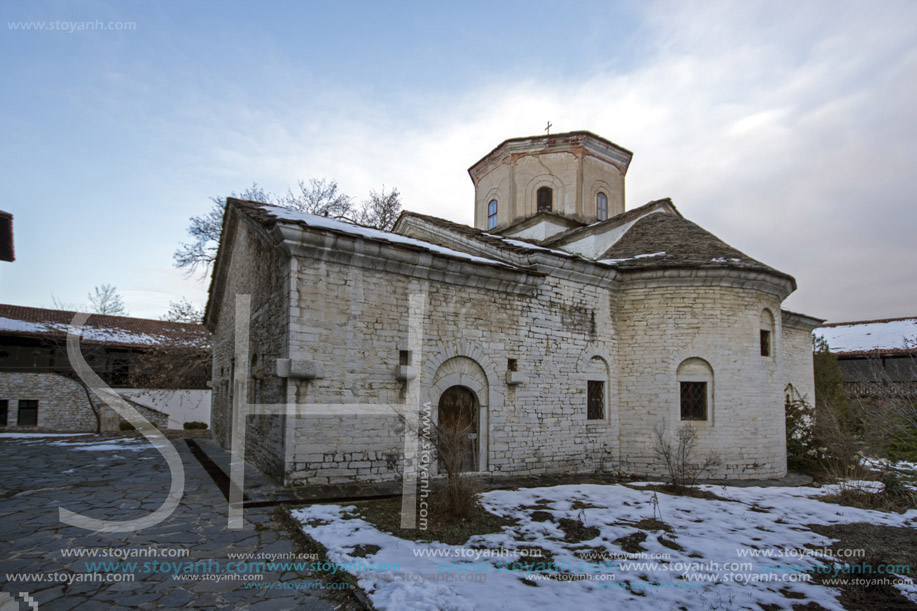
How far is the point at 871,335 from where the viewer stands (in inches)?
947

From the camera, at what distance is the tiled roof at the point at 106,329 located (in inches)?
730

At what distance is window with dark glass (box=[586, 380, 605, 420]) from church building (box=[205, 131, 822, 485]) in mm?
34

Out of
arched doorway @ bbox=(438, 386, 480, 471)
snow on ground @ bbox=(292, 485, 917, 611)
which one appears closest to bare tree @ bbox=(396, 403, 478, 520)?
snow on ground @ bbox=(292, 485, 917, 611)

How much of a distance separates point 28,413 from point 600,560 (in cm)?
2271

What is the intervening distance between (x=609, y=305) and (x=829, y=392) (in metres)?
11.2

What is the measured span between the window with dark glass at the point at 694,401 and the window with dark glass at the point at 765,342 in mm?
1856

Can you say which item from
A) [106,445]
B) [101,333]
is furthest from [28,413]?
[106,445]

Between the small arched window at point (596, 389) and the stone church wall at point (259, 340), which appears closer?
the stone church wall at point (259, 340)

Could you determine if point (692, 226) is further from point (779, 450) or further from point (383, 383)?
point (383, 383)

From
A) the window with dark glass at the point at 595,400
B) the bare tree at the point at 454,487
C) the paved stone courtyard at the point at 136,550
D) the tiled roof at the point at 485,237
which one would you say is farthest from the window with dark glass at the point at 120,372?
the bare tree at the point at 454,487

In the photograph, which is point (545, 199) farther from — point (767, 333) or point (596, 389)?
point (767, 333)

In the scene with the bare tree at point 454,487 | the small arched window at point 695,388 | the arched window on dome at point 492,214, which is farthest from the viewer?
the arched window on dome at point 492,214

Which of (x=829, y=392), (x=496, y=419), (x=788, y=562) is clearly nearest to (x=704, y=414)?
(x=496, y=419)

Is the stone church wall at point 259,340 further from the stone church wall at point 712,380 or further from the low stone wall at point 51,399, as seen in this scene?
the low stone wall at point 51,399
